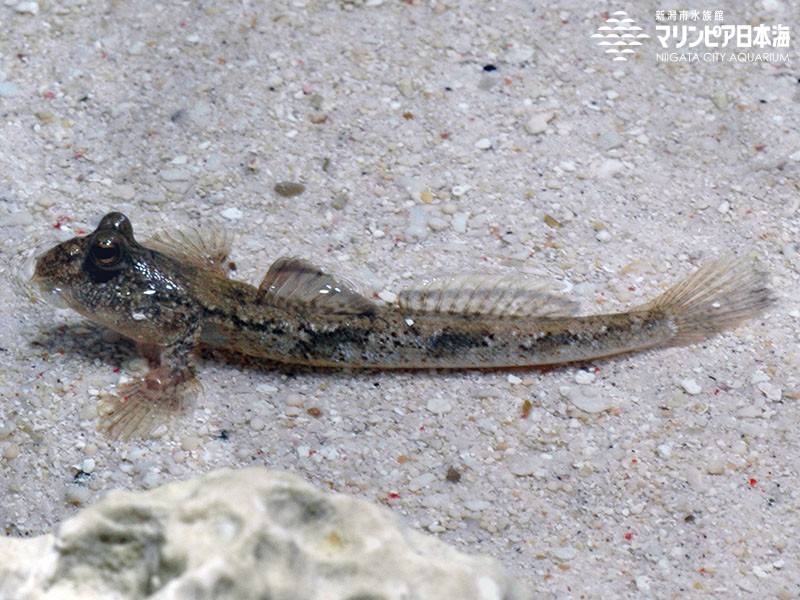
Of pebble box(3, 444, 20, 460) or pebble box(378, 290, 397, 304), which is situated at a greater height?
pebble box(378, 290, 397, 304)

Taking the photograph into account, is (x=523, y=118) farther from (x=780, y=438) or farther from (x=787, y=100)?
(x=780, y=438)

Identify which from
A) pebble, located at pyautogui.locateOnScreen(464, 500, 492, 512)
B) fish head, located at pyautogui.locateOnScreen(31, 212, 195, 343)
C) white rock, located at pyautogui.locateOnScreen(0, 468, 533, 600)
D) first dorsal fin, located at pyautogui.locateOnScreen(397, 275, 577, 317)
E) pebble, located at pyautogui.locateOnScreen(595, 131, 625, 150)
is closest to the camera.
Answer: white rock, located at pyautogui.locateOnScreen(0, 468, 533, 600)

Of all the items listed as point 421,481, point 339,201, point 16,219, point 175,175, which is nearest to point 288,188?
point 339,201

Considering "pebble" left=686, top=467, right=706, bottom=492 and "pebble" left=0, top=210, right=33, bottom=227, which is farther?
"pebble" left=0, top=210, right=33, bottom=227

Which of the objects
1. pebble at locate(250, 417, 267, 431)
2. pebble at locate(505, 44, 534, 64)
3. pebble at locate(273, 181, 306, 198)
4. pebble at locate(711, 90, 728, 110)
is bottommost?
pebble at locate(250, 417, 267, 431)

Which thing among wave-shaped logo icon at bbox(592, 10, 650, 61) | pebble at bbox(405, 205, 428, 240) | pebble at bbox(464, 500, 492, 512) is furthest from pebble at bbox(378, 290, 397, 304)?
wave-shaped logo icon at bbox(592, 10, 650, 61)

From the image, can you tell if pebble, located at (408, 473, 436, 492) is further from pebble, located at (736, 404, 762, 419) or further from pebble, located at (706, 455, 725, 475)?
pebble, located at (736, 404, 762, 419)

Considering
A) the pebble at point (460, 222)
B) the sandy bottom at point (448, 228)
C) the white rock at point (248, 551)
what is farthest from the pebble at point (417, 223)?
the white rock at point (248, 551)

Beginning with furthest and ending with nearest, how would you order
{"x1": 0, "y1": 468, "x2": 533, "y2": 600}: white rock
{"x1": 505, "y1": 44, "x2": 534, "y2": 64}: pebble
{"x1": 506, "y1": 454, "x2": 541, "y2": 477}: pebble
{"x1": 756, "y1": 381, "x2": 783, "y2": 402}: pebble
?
{"x1": 505, "y1": 44, "x2": 534, "y2": 64}: pebble → {"x1": 756, "y1": 381, "x2": 783, "y2": 402}: pebble → {"x1": 506, "y1": 454, "x2": 541, "y2": 477}: pebble → {"x1": 0, "y1": 468, "x2": 533, "y2": 600}: white rock
